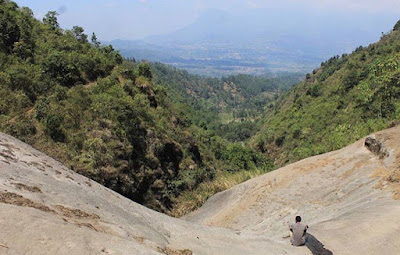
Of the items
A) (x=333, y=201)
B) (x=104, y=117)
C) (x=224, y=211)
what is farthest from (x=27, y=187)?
(x=104, y=117)

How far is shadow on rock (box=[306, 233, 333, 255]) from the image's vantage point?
6.83m

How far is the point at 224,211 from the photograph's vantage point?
1216 centimetres

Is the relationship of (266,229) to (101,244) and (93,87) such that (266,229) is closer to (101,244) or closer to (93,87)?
(101,244)

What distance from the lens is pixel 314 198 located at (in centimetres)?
1111

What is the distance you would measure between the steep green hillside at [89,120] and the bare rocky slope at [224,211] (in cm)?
384

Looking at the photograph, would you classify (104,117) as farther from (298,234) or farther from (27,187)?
Result: (298,234)

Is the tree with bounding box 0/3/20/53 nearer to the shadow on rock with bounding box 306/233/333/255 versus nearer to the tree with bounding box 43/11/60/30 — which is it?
the tree with bounding box 43/11/60/30

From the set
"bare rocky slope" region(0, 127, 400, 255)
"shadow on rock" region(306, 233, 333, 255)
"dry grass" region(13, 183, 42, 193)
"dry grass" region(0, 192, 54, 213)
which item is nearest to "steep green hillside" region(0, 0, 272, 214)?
"bare rocky slope" region(0, 127, 400, 255)

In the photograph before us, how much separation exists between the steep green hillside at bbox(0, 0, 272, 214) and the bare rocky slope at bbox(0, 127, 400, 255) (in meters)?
3.84

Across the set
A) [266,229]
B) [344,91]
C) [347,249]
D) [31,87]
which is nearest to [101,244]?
[347,249]

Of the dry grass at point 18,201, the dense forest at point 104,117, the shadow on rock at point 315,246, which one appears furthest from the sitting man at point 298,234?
the dense forest at point 104,117

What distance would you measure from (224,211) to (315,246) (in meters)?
5.36

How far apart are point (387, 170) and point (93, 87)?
18.2m

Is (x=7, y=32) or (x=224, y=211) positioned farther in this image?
(x=7, y=32)
